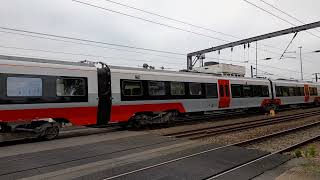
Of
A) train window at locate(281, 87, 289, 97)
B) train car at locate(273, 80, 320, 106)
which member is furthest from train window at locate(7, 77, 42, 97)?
train window at locate(281, 87, 289, 97)

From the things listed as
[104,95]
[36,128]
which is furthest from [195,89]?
[36,128]

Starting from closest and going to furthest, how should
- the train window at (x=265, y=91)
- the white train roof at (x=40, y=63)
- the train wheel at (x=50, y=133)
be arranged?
the white train roof at (x=40, y=63), the train wheel at (x=50, y=133), the train window at (x=265, y=91)

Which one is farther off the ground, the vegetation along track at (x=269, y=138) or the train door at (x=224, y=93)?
the train door at (x=224, y=93)

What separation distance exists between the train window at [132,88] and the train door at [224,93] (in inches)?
283

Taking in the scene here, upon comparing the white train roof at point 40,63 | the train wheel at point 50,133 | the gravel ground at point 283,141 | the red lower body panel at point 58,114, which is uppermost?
the white train roof at point 40,63

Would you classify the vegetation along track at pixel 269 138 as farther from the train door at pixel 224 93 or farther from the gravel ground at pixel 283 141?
the train door at pixel 224 93

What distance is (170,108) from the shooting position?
1814 centimetres

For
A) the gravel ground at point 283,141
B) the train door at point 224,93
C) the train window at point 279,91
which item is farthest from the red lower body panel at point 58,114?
the train window at point 279,91

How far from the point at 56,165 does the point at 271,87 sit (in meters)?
23.5

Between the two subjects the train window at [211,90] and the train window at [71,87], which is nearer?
the train window at [71,87]

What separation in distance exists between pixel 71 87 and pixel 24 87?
1969 millimetres

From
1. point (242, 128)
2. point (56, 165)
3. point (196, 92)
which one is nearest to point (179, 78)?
point (196, 92)

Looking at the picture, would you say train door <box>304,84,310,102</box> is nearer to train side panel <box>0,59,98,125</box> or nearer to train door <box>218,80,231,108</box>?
train door <box>218,80,231,108</box>

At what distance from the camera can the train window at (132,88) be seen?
1584cm
